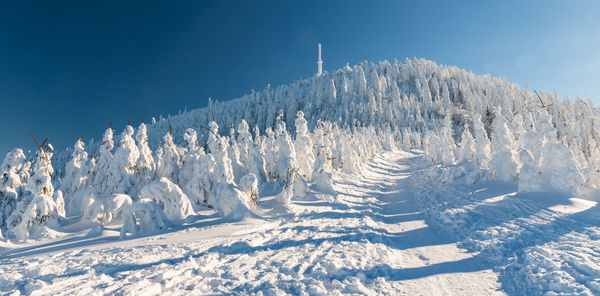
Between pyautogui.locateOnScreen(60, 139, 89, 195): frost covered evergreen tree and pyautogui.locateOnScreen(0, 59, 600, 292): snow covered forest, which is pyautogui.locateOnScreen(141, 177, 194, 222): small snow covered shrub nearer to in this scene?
pyautogui.locateOnScreen(0, 59, 600, 292): snow covered forest

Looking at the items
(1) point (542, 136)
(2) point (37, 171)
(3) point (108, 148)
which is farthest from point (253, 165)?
(1) point (542, 136)

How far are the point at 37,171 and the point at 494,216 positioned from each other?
18361 millimetres

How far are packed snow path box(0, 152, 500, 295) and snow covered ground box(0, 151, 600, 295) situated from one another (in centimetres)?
3

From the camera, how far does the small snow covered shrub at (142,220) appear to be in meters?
8.66

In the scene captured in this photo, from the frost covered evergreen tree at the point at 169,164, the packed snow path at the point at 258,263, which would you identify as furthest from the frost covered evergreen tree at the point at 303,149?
the packed snow path at the point at 258,263

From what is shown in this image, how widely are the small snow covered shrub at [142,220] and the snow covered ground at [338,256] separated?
1.59 ft

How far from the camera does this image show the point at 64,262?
5805mm

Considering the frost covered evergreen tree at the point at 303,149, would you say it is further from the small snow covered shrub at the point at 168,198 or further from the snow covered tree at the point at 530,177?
the snow covered tree at the point at 530,177

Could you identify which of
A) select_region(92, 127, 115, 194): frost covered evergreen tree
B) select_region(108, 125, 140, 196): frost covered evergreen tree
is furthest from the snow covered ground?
select_region(92, 127, 115, 194): frost covered evergreen tree

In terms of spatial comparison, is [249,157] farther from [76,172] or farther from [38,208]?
[76,172]

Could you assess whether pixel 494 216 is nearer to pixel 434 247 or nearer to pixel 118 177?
pixel 434 247

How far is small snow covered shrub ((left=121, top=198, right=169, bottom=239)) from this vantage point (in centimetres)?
866

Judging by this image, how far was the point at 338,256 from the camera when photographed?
6.73 m

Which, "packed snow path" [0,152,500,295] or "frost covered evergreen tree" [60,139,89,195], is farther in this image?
"frost covered evergreen tree" [60,139,89,195]
